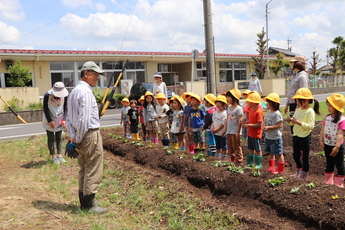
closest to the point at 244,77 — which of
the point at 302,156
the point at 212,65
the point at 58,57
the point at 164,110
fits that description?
the point at 58,57

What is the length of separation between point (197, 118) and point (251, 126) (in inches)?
65.7

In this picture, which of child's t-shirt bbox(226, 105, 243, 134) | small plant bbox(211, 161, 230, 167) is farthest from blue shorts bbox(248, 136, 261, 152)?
small plant bbox(211, 161, 230, 167)

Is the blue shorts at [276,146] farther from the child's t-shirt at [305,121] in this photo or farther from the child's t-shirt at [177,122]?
the child's t-shirt at [177,122]

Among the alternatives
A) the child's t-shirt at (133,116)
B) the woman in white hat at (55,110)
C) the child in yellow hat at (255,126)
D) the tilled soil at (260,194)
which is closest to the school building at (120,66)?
the child's t-shirt at (133,116)

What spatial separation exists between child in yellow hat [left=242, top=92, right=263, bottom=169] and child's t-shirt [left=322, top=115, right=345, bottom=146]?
1.20 metres

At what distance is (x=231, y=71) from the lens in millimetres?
35719

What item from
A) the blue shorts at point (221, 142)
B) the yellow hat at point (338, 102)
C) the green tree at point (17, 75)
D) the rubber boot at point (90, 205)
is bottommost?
the rubber boot at point (90, 205)

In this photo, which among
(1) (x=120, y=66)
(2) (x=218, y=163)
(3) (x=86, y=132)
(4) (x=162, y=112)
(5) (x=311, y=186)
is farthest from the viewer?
(1) (x=120, y=66)

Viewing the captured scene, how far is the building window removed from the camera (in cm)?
3488

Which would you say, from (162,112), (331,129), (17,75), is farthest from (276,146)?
(17,75)

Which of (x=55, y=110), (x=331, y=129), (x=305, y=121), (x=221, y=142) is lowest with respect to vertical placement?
(x=221, y=142)

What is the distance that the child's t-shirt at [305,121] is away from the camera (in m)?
5.17

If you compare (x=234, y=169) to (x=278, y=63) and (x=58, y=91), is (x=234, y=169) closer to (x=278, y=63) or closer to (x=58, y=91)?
(x=58, y=91)

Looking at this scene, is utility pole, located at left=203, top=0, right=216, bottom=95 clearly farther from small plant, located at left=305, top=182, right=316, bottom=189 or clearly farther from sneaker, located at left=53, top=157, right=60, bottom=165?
small plant, located at left=305, top=182, right=316, bottom=189
